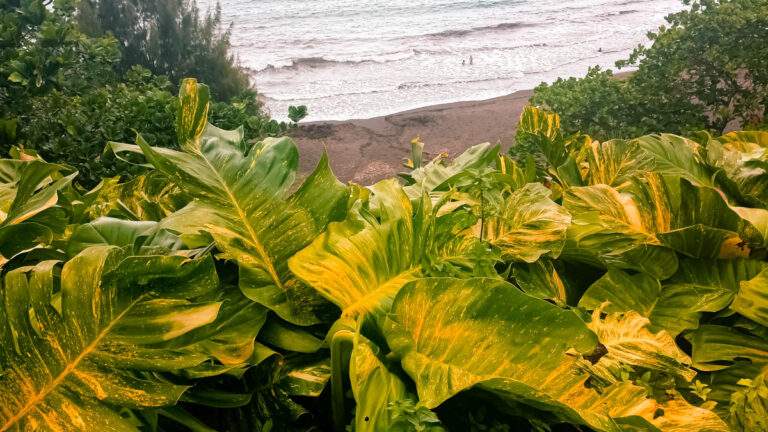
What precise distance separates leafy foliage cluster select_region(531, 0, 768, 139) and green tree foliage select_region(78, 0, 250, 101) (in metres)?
3.23

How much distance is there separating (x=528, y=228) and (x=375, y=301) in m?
0.36

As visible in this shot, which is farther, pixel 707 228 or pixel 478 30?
pixel 478 30

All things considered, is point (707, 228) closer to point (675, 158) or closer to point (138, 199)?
point (675, 158)

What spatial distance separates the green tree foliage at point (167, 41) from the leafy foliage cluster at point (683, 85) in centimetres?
323

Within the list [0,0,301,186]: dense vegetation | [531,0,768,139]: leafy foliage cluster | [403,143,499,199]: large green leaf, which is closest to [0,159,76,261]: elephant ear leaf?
[403,143,499,199]: large green leaf

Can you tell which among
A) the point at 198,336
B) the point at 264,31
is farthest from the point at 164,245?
the point at 264,31

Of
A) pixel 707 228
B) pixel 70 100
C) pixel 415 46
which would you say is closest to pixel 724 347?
pixel 707 228

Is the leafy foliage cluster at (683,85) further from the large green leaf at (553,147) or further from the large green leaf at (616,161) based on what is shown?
the large green leaf at (616,161)

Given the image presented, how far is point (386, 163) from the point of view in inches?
219

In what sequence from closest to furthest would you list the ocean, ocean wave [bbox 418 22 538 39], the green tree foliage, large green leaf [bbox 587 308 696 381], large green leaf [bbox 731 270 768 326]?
large green leaf [bbox 587 308 696 381] < large green leaf [bbox 731 270 768 326] < the green tree foliage < the ocean < ocean wave [bbox 418 22 538 39]

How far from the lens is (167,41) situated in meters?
5.89

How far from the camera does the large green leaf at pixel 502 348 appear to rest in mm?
686

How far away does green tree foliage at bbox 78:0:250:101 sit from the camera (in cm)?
577

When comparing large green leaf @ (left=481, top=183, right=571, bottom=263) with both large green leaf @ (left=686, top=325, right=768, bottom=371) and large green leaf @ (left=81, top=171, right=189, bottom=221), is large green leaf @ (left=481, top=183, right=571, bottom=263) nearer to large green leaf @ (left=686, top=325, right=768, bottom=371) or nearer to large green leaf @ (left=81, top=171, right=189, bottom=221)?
large green leaf @ (left=686, top=325, right=768, bottom=371)
